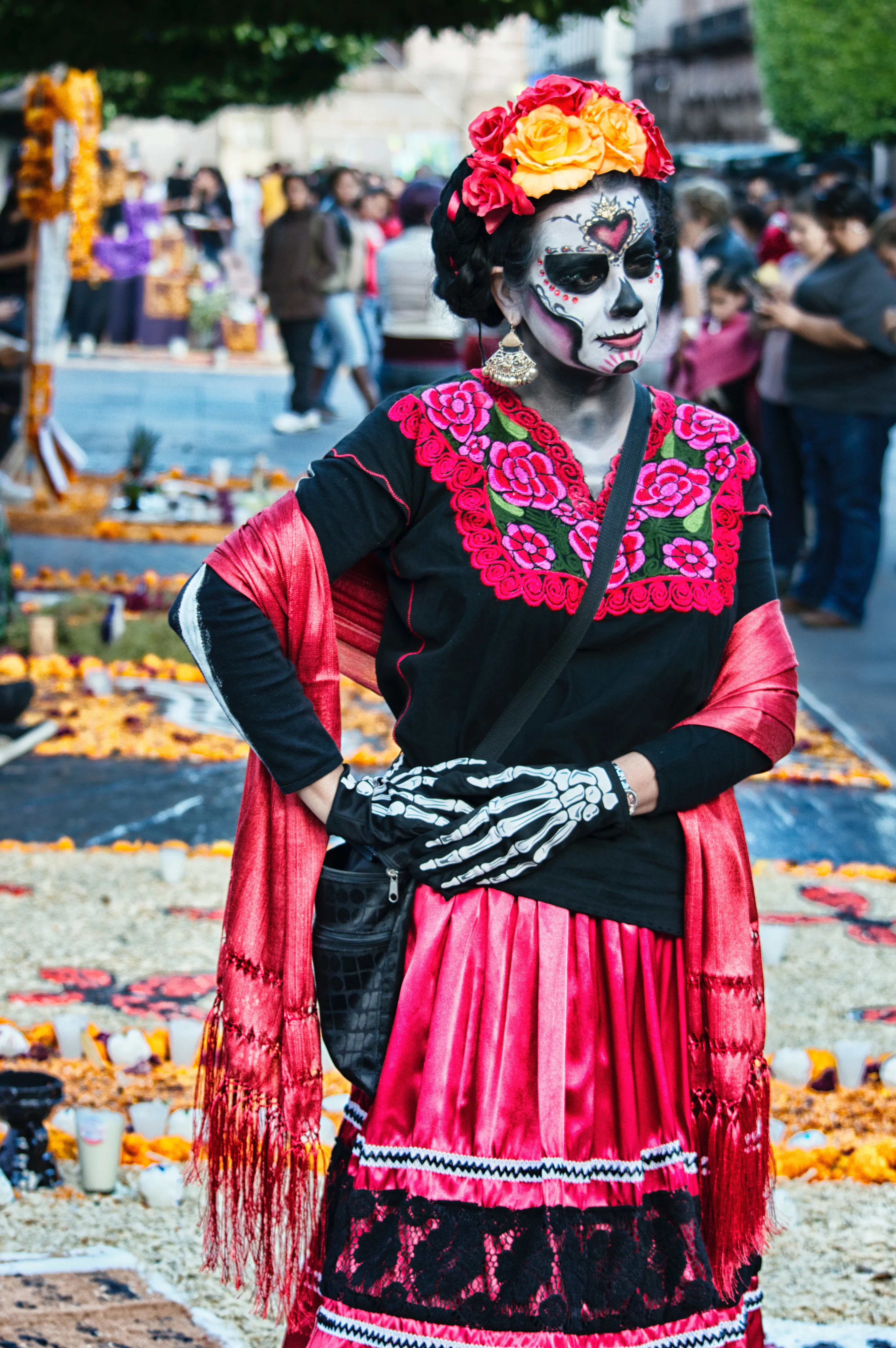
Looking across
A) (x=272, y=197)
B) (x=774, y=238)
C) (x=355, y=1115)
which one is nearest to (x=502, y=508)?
(x=355, y=1115)

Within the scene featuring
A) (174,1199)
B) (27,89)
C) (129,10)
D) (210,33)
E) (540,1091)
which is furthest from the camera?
(27,89)

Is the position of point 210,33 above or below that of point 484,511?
above

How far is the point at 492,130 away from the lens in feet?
7.78

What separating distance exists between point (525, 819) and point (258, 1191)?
690mm

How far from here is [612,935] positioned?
226 centimetres

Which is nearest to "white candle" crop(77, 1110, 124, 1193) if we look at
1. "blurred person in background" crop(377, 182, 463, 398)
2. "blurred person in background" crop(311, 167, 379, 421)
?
"blurred person in background" crop(377, 182, 463, 398)

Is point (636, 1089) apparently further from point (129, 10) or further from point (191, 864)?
point (129, 10)

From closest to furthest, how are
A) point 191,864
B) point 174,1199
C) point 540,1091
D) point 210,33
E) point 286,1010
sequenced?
point 540,1091, point 286,1010, point 174,1199, point 191,864, point 210,33

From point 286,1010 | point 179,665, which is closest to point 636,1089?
point 286,1010

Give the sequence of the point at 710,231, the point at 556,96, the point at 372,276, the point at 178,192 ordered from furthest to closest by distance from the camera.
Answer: the point at 178,192
the point at 372,276
the point at 710,231
the point at 556,96

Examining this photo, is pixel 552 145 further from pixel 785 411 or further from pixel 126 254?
pixel 126 254

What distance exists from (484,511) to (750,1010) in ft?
2.57

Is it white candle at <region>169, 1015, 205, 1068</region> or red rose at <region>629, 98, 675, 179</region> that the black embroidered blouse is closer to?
red rose at <region>629, 98, 675, 179</region>

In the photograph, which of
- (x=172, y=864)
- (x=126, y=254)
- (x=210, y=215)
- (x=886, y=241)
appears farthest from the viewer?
(x=210, y=215)
